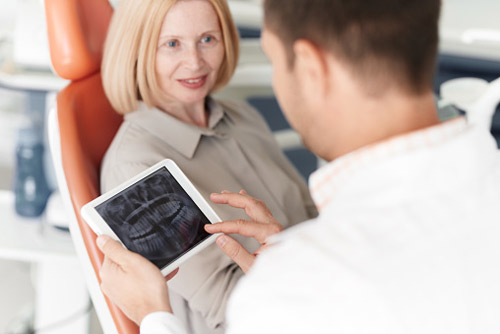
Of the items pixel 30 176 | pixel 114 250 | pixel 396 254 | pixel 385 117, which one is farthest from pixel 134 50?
pixel 396 254

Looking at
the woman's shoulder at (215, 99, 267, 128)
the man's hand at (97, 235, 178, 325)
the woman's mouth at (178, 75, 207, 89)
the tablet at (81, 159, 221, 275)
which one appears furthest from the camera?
the woman's shoulder at (215, 99, 267, 128)

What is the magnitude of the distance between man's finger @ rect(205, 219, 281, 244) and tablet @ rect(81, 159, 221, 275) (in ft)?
0.10

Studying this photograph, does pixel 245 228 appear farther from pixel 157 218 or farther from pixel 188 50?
pixel 188 50

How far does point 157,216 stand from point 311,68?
54cm

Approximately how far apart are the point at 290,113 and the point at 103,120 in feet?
2.51

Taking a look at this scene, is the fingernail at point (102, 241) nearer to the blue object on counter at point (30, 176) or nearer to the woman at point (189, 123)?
the woman at point (189, 123)

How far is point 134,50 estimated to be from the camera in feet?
4.62

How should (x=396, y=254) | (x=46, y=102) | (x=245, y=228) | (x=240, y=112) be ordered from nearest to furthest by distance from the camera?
(x=396, y=254)
(x=245, y=228)
(x=240, y=112)
(x=46, y=102)

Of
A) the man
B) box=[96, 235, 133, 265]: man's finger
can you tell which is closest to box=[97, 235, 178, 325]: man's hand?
box=[96, 235, 133, 265]: man's finger

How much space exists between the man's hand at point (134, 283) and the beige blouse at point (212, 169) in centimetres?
23

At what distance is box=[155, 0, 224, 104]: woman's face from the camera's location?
4.62 feet

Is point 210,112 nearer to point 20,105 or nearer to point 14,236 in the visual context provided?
point 14,236

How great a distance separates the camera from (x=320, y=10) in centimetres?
78

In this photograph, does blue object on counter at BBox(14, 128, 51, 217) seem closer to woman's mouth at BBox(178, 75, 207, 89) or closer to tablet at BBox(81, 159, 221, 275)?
woman's mouth at BBox(178, 75, 207, 89)
